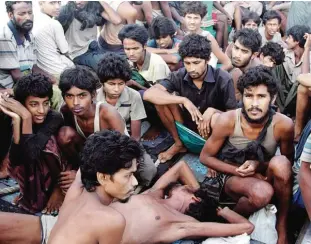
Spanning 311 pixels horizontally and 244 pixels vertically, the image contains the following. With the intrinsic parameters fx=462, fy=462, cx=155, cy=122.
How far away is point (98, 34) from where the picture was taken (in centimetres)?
623

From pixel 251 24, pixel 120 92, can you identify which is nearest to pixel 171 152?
pixel 120 92

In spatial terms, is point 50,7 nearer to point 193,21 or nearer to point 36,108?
point 193,21

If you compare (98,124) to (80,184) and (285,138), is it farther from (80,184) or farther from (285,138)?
(285,138)

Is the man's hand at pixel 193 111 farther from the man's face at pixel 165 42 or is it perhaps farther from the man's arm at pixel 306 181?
the man's face at pixel 165 42

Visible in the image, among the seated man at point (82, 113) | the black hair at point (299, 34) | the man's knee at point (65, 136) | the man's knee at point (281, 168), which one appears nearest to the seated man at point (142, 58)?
the seated man at point (82, 113)

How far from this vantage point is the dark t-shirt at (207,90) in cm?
397

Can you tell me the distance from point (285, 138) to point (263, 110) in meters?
0.25

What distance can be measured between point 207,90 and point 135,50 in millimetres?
1011

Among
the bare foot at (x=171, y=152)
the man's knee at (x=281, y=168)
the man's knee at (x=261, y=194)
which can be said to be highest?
the man's knee at (x=281, y=168)

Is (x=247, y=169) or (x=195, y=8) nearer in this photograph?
(x=247, y=169)

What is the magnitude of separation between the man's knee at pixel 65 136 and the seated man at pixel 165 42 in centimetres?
203

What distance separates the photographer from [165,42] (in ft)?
18.0

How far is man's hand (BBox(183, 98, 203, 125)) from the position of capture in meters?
3.71

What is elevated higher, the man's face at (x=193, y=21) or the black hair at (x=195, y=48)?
the black hair at (x=195, y=48)
